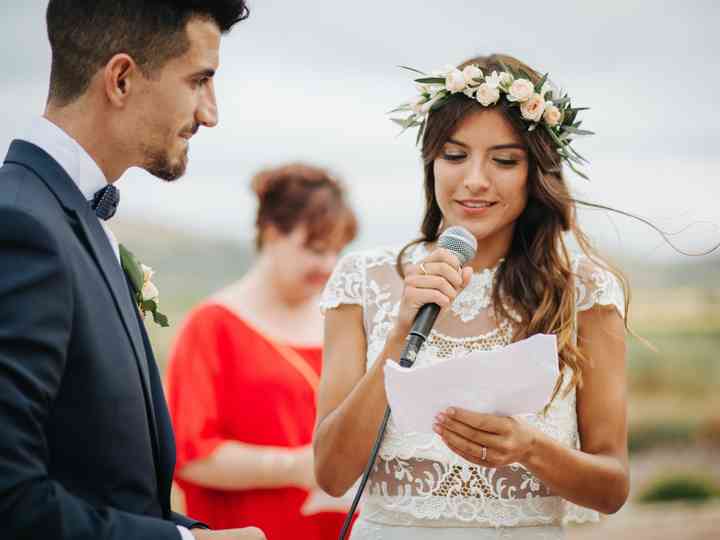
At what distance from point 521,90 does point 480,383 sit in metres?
0.93

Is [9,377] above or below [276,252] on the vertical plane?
below

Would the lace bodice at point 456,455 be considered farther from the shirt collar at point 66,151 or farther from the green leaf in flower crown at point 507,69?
the shirt collar at point 66,151

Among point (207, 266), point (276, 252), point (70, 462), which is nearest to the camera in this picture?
point (70, 462)

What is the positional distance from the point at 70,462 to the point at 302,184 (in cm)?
262

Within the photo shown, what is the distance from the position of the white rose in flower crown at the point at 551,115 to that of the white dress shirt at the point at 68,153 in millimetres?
1265

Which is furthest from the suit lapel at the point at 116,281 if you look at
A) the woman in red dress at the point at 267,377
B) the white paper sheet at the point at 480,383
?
the woman in red dress at the point at 267,377

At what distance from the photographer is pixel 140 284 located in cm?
209

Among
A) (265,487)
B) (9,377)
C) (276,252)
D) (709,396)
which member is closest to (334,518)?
(265,487)

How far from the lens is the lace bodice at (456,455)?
2.42 meters

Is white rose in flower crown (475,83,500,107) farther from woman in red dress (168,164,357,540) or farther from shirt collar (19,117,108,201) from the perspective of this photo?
woman in red dress (168,164,357,540)

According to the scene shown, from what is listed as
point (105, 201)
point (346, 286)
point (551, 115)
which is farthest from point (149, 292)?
point (551, 115)

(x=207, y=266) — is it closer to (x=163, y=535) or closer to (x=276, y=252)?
(x=276, y=252)

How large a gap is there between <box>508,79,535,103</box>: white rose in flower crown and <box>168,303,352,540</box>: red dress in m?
1.81

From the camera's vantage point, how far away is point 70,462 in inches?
62.4
